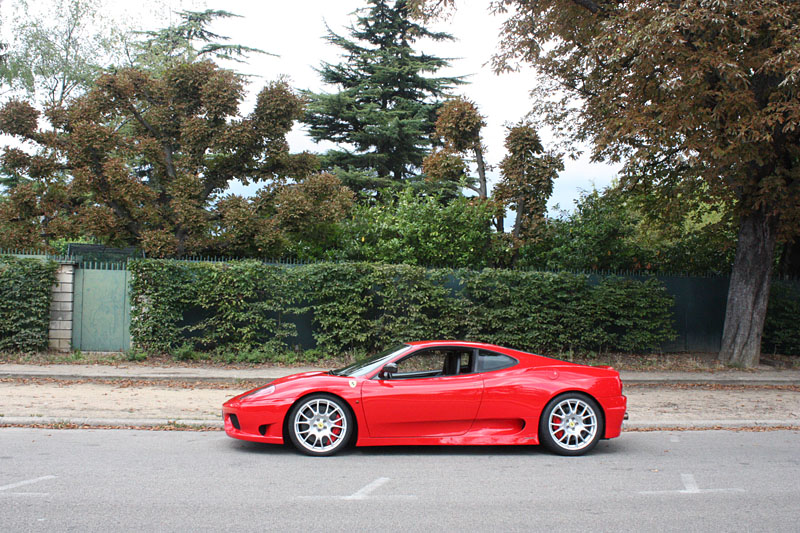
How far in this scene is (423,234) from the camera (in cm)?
1684

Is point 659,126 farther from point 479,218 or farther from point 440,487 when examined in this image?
point 440,487

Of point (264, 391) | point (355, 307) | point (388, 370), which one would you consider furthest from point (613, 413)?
point (355, 307)

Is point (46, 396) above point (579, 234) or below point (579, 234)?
below

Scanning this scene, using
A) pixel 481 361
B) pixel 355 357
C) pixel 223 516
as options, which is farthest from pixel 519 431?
pixel 355 357

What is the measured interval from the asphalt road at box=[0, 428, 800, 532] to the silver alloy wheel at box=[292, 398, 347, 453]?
18 centimetres

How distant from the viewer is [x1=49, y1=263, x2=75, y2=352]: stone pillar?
47.3 ft

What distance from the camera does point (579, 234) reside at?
17.9m

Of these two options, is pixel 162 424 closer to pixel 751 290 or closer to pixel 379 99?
pixel 751 290

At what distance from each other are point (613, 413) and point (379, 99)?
28.4 meters

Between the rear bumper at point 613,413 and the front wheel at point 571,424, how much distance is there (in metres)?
0.07

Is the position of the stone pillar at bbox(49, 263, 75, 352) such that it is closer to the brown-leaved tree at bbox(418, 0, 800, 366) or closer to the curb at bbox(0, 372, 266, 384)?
the curb at bbox(0, 372, 266, 384)

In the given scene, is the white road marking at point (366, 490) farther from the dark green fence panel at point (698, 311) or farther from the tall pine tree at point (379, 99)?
the tall pine tree at point (379, 99)

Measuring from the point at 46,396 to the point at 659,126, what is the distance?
12144 millimetres

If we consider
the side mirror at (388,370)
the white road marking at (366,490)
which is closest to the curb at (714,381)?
the side mirror at (388,370)
